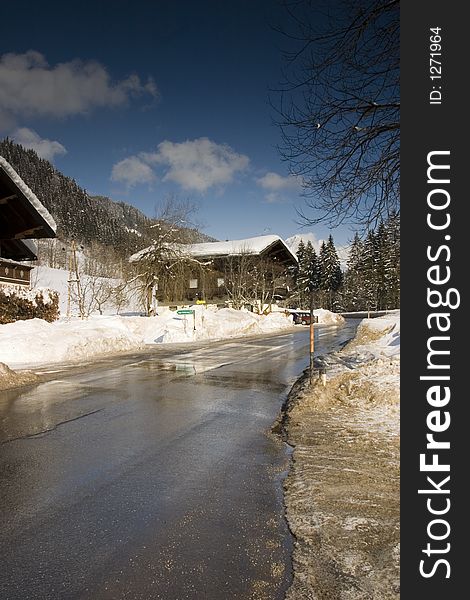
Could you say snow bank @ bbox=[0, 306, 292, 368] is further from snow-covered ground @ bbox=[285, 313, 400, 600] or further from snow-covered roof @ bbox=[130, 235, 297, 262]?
snow-covered roof @ bbox=[130, 235, 297, 262]

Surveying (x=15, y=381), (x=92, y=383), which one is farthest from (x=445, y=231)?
(x=15, y=381)

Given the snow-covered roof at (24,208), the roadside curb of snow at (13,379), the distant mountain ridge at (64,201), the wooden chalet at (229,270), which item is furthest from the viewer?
the distant mountain ridge at (64,201)

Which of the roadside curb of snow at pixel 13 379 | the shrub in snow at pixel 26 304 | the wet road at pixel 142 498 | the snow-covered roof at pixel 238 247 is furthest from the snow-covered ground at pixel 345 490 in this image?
the snow-covered roof at pixel 238 247

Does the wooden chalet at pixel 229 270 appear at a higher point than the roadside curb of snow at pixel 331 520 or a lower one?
higher

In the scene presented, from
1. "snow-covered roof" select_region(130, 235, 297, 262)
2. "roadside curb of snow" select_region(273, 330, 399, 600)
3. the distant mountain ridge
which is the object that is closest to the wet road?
"roadside curb of snow" select_region(273, 330, 399, 600)

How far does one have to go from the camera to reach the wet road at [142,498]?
2701mm

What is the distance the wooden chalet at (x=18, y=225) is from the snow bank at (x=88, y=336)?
4.52 meters

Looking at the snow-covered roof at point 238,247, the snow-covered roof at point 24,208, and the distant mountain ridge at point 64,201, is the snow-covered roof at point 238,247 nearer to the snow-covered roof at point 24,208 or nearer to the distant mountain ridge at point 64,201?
the snow-covered roof at point 24,208

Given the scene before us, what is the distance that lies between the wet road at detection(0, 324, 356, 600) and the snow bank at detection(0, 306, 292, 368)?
652cm

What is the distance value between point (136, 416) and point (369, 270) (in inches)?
2794

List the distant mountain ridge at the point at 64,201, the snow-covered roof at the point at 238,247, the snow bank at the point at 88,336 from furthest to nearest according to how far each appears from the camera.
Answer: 1. the distant mountain ridge at the point at 64,201
2. the snow-covered roof at the point at 238,247
3. the snow bank at the point at 88,336

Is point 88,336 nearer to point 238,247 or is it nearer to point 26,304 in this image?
point 26,304

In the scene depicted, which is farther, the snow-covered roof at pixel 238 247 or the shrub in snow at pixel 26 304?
the snow-covered roof at pixel 238 247

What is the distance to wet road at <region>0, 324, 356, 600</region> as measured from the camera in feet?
8.86
